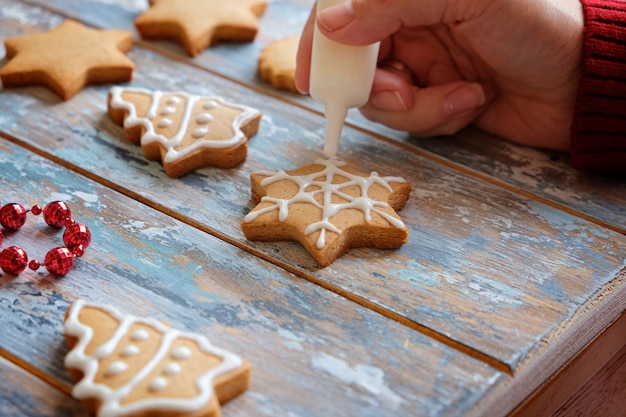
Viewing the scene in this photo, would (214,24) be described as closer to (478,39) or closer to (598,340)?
(478,39)

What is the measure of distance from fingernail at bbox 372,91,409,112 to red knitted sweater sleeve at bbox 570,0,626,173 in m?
0.28

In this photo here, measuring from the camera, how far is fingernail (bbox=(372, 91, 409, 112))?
47.7 inches

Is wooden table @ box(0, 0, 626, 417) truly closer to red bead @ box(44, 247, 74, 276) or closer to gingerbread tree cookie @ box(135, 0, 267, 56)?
red bead @ box(44, 247, 74, 276)

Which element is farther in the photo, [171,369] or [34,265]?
[34,265]

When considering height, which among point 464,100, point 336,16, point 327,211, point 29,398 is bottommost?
point 29,398

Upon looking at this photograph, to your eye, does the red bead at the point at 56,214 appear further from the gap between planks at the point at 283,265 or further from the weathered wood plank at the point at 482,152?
the weathered wood plank at the point at 482,152

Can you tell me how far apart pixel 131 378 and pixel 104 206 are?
0.35 metres

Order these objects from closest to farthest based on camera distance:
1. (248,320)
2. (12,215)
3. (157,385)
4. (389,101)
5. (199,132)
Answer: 1. (157,385)
2. (248,320)
3. (12,215)
4. (199,132)
5. (389,101)

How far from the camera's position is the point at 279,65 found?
133 cm

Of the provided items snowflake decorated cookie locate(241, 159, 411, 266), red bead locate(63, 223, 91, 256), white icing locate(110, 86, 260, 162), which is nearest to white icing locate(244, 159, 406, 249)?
snowflake decorated cookie locate(241, 159, 411, 266)

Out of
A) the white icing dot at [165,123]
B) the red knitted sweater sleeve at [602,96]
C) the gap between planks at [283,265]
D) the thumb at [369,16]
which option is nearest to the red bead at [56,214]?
the gap between planks at [283,265]

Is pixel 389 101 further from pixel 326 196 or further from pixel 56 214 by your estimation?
pixel 56 214

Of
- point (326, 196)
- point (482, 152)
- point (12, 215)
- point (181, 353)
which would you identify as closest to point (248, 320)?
point (181, 353)

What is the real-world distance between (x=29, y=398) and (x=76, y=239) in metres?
0.24
